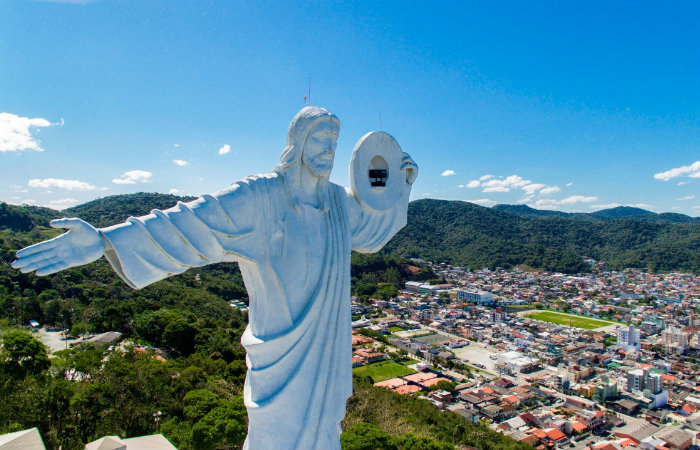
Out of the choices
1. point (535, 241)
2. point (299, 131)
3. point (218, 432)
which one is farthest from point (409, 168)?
point (535, 241)

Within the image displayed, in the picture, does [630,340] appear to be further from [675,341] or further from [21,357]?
[21,357]

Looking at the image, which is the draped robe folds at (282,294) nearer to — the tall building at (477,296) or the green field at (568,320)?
the green field at (568,320)

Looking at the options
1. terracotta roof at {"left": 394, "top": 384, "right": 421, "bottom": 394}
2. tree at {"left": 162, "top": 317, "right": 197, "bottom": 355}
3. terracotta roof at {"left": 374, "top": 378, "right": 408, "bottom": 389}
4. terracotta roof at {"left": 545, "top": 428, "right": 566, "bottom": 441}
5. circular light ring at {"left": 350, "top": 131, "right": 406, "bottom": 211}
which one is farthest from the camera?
terracotta roof at {"left": 374, "top": 378, "right": 408, "bottom": 389}

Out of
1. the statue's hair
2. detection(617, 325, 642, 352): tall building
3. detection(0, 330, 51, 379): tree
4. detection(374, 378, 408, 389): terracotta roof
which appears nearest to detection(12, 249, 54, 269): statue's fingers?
the statue's hair

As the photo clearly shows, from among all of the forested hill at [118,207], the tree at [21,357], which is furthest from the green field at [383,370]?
the forested hill at [118,207]

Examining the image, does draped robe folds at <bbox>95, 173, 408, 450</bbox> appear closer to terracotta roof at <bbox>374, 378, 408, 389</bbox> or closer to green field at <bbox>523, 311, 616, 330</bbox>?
terracotta roof at <bbox>374, 378, 408, 389</bbox>
